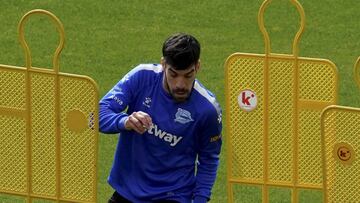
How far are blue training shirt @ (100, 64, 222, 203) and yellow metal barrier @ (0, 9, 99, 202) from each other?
1.09ft

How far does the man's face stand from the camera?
1030 cm

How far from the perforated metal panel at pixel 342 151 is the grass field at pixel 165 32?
17.0 feet

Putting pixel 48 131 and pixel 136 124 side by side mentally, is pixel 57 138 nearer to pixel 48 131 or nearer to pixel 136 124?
pixel 48 131

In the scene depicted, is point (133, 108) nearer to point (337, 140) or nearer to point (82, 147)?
point (82, 147)

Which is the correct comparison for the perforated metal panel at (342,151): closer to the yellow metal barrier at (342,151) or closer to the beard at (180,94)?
the yellow metal barrier at (342,151)

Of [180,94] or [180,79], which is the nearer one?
[180,79]

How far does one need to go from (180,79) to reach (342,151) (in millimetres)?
1363

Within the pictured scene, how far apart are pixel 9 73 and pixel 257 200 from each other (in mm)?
3224

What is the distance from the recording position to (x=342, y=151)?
10742 millimetres

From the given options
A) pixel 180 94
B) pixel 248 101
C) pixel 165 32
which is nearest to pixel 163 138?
pixel 180 94

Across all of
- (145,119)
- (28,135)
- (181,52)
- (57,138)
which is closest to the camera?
(145,119)

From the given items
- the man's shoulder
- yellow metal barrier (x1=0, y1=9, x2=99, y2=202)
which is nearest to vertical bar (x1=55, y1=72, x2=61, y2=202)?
yellow metal barrier (x1=0, y1=9, x2=99, y2=202)

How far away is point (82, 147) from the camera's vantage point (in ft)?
36.3

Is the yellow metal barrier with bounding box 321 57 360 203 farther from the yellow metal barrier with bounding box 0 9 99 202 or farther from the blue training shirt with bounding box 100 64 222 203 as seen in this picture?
the yellow metal barrier with bounding box 0 9 99 202
